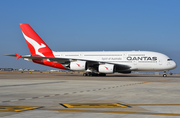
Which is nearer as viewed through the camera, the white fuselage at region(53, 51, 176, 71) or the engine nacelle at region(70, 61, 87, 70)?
the engine nacelle at region(70, 61, 87, 70)

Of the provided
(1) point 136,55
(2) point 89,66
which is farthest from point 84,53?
(1) point 136,55

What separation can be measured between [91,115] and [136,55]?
38.5 metres

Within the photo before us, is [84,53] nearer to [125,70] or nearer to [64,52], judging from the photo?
[64,52]

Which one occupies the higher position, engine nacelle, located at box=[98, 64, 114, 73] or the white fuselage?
the white fuselage

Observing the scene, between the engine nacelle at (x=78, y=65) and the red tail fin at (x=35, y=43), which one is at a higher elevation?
the red tail fin at (x=35, y=43)

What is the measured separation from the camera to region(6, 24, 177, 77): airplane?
44.4 metres

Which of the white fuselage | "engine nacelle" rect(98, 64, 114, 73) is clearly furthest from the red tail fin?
"engine nacelle" rect(98, 64, 114, 73)

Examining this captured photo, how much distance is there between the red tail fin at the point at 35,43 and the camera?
49.1 metres

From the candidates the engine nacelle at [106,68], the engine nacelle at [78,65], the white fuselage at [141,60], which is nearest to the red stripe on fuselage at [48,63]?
the engine nacelle at [78,65]

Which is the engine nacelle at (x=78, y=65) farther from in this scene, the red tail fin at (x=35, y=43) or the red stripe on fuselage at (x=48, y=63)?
the red tail fin at (x=35, y=43)

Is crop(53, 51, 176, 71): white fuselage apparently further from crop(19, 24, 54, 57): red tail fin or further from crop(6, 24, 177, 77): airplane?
crop(19, 24, 54, 57): red tail fin

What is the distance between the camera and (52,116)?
24.6ft

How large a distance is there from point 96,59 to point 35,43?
40.6 feet

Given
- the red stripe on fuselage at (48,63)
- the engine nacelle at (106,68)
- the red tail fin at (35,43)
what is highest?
the red tail fin at (35,43)
